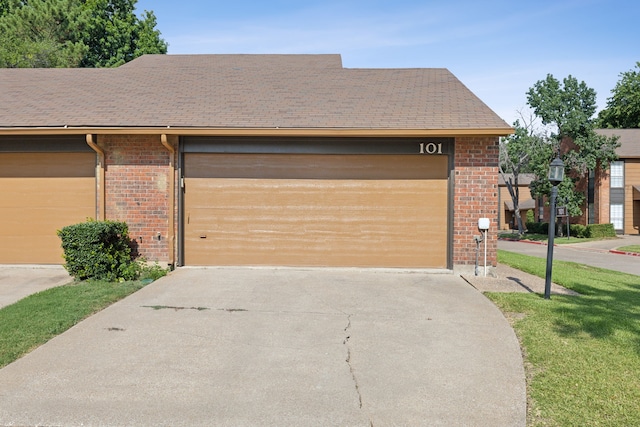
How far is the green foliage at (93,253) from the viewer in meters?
8.14

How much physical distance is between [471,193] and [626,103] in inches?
1858

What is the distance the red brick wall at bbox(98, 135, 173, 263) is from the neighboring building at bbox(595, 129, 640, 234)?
33525 mm

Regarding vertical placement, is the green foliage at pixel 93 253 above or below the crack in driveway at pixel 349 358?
above

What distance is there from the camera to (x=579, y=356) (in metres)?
4.84

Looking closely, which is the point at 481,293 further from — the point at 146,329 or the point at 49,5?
the point at 49,5

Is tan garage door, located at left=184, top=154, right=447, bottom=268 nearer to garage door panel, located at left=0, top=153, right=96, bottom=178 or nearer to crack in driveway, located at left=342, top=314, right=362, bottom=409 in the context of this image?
garage door panel, located at left=0, top=153, right=96, bottom=178

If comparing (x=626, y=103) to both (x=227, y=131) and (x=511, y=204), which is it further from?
(x=227, y=131)

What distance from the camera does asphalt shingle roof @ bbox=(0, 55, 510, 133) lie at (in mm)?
9539

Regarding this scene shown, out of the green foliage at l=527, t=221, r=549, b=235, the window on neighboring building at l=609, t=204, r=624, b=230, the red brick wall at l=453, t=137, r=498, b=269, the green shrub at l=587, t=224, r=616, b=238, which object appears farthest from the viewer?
the green foliage at l=527, t=221, r=549, b=235

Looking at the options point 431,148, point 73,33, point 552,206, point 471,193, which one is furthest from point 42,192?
point 73,33

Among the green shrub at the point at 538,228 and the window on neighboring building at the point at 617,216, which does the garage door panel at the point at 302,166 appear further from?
the green shrub at the point at 538,228

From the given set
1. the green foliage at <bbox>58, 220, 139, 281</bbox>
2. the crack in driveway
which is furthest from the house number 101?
the green foliage at <bbox>58, 220, 139, 281</bbox>

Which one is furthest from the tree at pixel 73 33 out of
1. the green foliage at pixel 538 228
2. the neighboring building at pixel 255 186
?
the green foliage at pixel 538 228

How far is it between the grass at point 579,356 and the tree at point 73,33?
23.5 meters
